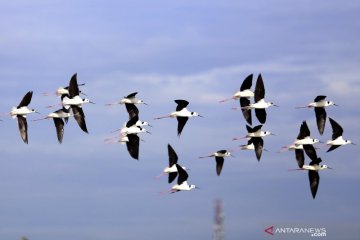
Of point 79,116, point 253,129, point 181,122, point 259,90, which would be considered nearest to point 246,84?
point 259,90

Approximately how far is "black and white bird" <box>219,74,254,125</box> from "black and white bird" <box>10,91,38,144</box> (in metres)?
12.6

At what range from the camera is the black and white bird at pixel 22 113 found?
44531mm

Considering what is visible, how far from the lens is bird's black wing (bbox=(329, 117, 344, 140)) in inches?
1876

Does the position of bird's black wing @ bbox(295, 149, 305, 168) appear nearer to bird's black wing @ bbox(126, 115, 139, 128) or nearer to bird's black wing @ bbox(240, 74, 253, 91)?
bird's black wing @ bbox(240, 74, 253, 91)

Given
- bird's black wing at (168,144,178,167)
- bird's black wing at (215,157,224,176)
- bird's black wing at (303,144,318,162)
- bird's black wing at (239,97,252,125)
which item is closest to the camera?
bird's black wing at (168,144,178,167)

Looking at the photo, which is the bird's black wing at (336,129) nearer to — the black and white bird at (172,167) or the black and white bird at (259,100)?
the black and white bird at (259,100)

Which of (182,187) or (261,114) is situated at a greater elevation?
(261,114)

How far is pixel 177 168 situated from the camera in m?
45.2

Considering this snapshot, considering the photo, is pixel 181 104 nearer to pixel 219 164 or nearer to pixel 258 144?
pixel 219 164

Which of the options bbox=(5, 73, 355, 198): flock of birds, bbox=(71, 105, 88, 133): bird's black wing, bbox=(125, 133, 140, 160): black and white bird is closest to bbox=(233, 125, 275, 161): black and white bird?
bbox=(5, 73, 355, 198): flock of birds

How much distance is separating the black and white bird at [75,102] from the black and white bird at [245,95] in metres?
9.40

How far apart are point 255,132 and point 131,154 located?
26.2 ft

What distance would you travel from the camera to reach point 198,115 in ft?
157

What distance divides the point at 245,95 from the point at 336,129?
621 cm
